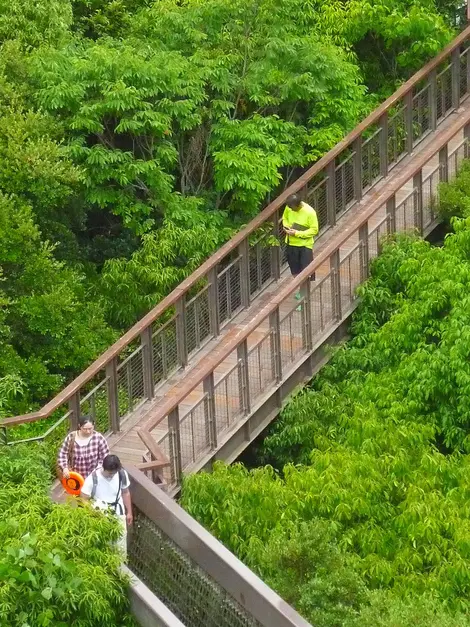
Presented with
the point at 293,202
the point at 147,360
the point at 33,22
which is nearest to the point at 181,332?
the point at 147,360

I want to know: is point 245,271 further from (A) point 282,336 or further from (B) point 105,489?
(B) point 105,489

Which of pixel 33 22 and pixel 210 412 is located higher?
pixel 33 22

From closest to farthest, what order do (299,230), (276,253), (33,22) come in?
(299,230) → (276,253) → (33,22)

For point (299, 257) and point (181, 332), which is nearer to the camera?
point (181, 332)

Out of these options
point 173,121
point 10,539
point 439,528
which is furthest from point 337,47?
point 10,539

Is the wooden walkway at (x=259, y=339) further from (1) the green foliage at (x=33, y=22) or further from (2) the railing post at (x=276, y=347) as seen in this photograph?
(1) the green foliage at (x=33, y=22)

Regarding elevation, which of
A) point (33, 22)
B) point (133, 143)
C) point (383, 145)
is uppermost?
point (33, 22)

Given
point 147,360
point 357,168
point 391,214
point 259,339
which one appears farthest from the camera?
point 357,168

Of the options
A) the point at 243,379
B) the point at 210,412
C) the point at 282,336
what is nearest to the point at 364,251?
the point at 282,336
